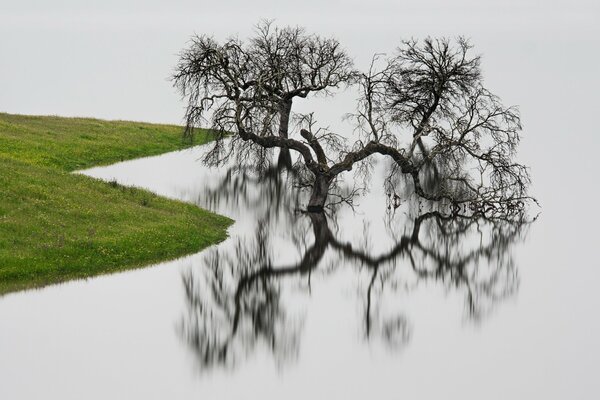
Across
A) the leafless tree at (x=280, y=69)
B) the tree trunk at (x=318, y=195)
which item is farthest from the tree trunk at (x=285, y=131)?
the tree trunk at (x=318, y=195)

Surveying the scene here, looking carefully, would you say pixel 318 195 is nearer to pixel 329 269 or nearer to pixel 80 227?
pixel 329 269

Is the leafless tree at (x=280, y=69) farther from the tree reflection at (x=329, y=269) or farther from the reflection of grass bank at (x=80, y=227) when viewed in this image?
the reflection of grass bank at (x=80, y=227)

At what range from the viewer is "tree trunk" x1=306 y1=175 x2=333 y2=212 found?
5306 cm

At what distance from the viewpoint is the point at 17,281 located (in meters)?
34.4

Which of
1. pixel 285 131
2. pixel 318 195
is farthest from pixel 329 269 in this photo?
pixel 285 131

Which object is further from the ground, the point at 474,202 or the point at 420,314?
the point at 474,202

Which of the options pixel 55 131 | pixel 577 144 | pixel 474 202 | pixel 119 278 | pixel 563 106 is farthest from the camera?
pixel 563 106

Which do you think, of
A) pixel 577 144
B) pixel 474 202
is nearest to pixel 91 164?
pixel 474 202

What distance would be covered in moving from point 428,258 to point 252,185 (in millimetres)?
22160

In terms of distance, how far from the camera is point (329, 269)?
40625 millimetres

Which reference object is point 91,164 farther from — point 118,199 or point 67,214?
point 67,214

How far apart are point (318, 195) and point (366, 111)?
5685mm

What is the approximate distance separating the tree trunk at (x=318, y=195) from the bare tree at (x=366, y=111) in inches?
2.3

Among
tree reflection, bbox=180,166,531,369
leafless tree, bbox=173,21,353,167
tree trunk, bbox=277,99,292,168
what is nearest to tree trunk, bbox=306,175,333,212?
tree reflection, bbox=180,166,531,369
